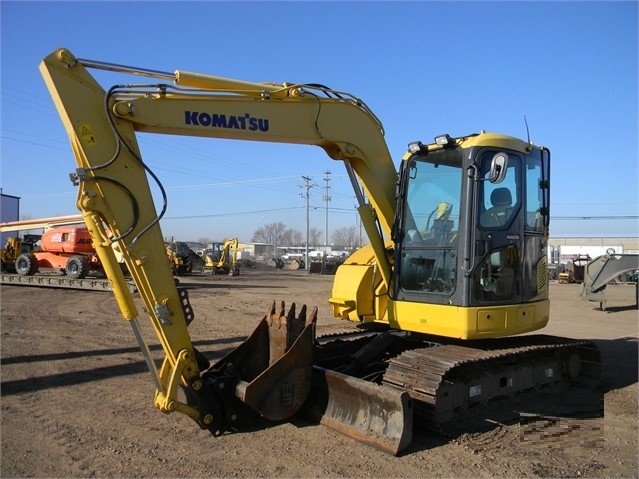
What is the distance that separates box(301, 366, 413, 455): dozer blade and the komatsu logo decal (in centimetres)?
256

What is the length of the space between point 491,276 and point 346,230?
124 m

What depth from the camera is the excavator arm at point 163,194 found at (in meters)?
4.46

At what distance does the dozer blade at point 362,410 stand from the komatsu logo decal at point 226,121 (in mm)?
2565

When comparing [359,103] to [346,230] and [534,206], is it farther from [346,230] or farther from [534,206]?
[346,230]

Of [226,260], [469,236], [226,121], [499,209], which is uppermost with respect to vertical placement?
[226,121]

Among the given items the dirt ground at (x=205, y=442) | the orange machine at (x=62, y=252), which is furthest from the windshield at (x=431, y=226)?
the orange machine at (x=62, y=252)

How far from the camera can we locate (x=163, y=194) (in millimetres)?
4730

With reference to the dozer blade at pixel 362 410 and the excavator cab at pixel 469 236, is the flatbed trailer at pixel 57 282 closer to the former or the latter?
the dozer blade at pixel 362 410

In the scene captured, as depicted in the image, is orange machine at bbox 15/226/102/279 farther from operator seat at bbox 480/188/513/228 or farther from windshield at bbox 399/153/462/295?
operator seat at bbox 480/188/513/228

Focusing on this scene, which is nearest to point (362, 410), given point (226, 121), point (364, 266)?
point (364, 266)

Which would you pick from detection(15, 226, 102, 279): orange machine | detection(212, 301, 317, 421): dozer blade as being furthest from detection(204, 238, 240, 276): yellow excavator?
detection(212, 301, 317, 421): dozer blade

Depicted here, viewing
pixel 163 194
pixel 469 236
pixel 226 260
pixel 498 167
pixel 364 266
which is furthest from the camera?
pixel 226 260

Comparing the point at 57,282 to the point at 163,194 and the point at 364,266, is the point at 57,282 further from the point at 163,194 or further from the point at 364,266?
the point at 163,194

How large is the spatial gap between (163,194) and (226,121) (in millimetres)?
960
